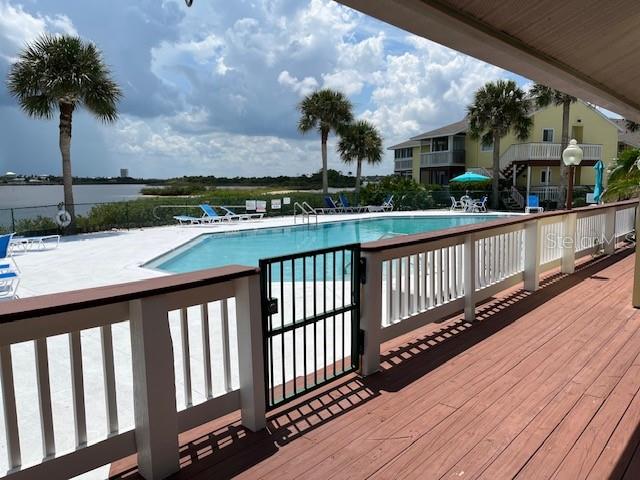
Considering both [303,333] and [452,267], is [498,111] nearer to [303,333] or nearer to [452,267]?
[452,267]

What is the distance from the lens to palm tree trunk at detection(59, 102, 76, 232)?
50.8 feet

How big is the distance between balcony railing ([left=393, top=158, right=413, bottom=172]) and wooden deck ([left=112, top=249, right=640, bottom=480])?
118 ft

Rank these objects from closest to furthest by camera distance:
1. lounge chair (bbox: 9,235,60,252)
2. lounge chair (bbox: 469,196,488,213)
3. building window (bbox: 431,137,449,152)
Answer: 1. lounge chair (bbox: 9,235,60,252)
2. lounge chair (bbox: 469,196,488,213)
3. building window (bbox: 431,137,449,152)

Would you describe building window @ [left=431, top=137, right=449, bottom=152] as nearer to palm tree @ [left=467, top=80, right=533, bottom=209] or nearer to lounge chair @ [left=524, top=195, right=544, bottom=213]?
palm tree @ [left=467, top=80, right=533, bottom=209]

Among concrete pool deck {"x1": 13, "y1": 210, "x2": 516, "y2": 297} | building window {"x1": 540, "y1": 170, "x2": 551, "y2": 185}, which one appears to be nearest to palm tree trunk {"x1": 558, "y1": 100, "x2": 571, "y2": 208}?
building window {"x1": 540, "y1": 170, "x2": 551, "y2": 185}

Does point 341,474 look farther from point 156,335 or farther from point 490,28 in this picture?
point 490,28

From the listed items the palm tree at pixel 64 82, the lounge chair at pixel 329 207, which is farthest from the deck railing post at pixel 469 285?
the lounge chair at pixel 329 207

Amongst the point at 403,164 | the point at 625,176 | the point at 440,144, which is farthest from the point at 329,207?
the point at 403,164

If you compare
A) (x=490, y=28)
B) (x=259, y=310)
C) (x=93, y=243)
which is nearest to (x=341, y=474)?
(x=259, y=310)

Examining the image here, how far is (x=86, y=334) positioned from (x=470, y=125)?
2624cm

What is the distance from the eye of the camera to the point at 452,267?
4578 millimetres

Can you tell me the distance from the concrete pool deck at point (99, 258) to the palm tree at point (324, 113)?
12376 mm

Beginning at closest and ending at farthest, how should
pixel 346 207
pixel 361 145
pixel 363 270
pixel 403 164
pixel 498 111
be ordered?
pixel 363 270
pixel 346 207
pixel 498 111
pixel 361 145
pixel 403 164

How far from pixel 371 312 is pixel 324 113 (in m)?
25.7
